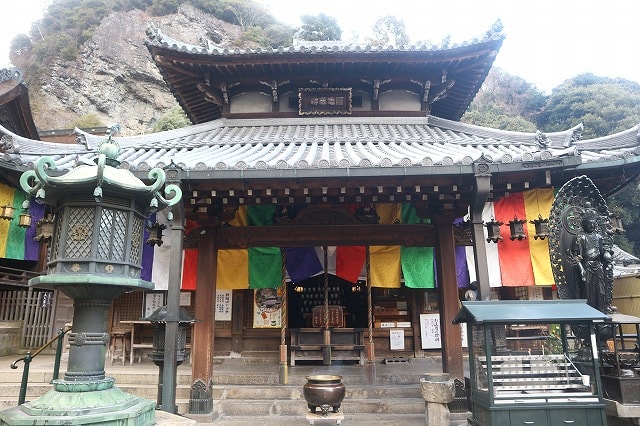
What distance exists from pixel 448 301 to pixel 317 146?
13.8 ft

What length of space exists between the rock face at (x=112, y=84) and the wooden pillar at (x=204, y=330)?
29.0 metres

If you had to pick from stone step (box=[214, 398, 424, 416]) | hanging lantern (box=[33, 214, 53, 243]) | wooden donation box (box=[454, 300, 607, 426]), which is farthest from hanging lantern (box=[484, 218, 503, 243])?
hanging lantern (box=[33, 214, 53, 243])

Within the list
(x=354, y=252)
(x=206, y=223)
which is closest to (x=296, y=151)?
(x=206, y=223)

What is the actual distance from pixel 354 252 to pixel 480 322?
463cm

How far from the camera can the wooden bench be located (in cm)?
1114

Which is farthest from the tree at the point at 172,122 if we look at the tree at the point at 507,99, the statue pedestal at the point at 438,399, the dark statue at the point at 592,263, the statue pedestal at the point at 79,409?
the statue pedestal at the point at 79,409

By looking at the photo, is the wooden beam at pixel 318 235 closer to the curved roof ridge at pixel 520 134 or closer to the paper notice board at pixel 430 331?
the curved roof ridge at pixel 520 134

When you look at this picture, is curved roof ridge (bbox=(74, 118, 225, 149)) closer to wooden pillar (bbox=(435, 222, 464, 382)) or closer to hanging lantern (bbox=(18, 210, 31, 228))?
hanging lantern (bbox=(18, 210, 31, 228))

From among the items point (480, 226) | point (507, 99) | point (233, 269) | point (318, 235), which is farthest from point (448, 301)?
point (507, 99)

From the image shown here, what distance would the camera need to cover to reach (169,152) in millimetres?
8250

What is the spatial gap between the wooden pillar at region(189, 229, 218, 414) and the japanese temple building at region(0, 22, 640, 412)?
0.03 metres

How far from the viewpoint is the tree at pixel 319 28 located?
38281 millimetres

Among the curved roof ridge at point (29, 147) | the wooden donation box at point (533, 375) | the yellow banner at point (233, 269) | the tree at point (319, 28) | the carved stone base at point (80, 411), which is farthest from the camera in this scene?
the tree at point (319, 28)

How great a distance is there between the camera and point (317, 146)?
8594 millimetres
